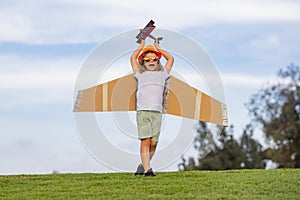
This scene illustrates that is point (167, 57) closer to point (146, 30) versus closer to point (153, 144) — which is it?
point (146, 30)

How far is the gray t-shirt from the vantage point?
9398 millimetres

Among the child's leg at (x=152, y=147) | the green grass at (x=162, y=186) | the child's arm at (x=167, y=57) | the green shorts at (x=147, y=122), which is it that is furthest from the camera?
the child's arm at (x=167, y=57)

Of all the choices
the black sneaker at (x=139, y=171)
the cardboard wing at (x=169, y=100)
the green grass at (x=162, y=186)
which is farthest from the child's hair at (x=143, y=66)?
the green grass at (x=162, y=186)

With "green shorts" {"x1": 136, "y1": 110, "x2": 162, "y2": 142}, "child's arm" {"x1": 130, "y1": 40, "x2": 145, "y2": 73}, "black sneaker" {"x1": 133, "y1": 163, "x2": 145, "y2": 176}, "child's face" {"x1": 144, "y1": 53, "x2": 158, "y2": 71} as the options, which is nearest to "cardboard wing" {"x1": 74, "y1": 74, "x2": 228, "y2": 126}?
"child's arm" {"x1": 130, "y1": 40, "x2": 145, "y2": 73}

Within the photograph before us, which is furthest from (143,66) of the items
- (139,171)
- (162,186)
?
(162,186)

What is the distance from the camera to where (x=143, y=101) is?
370 inches

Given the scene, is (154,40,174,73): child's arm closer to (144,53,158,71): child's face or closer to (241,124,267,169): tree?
(144,53,158,71): child's face

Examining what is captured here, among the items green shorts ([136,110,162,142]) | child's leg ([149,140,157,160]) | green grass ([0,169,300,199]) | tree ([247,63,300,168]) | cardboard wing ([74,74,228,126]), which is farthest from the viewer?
tree ([247,63,300,168])

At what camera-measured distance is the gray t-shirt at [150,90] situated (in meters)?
9.40

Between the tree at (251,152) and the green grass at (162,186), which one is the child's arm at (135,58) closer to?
the green grass at (162,186)

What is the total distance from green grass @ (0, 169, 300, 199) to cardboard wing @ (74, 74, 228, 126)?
3.18 feet

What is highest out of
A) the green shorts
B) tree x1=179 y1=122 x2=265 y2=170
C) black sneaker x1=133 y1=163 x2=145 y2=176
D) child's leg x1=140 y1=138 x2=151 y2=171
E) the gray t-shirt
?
tree x1=179 y1=122 x2=265 y2=170

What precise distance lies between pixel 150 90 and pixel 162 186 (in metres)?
1.56

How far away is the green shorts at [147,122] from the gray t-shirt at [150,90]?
8 centimetres
